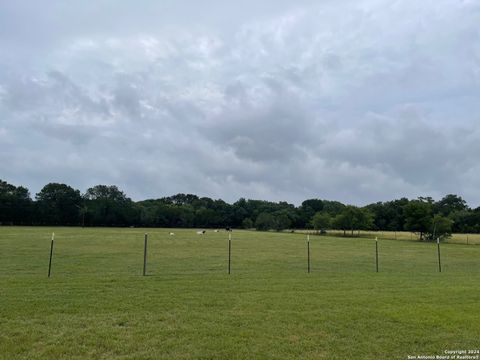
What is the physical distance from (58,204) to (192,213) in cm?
4622

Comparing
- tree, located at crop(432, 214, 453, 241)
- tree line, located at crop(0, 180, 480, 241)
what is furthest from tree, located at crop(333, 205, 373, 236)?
tree, located at crop(432, 214, 453, 241)

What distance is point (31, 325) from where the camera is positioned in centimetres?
841

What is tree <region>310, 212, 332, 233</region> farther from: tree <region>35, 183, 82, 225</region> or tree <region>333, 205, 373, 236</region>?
tree <region>35, 183, 82, 225</region>

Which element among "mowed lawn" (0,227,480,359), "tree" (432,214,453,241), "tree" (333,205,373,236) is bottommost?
"mowed lawn" (0,227,480,359)

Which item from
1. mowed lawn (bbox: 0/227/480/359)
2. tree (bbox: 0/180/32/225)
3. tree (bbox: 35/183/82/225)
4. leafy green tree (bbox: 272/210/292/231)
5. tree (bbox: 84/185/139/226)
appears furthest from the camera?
tree (bbox: 84/185/139/226)

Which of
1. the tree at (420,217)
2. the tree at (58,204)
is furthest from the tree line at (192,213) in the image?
the tree at (420,217)

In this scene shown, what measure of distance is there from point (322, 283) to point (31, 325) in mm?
9025

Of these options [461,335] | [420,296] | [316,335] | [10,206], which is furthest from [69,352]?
[10,206]

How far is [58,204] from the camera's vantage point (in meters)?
152

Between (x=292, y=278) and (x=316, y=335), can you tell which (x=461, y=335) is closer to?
(x=316, y=335)

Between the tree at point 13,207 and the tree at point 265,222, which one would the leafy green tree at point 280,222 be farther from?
the tree at point 13,207

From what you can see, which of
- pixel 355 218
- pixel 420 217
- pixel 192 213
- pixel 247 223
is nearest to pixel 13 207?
pixel 192 213

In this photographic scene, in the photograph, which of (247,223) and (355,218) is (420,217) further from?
(247,223)

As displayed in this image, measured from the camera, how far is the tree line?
120 m
